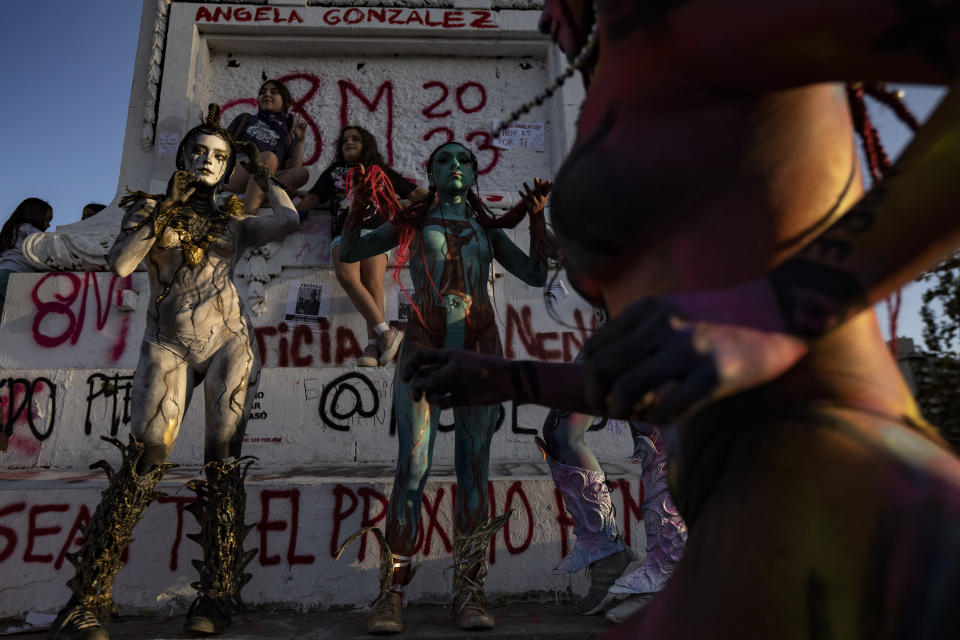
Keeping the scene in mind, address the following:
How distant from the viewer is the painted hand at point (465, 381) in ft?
3.89

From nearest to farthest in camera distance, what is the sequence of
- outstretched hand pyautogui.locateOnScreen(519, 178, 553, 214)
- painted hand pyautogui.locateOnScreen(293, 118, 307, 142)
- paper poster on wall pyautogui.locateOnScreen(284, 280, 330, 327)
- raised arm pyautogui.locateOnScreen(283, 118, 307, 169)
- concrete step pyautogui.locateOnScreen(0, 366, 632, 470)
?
outstretched hand pyautogui.locateOnScreen(519, 178, 553, 214)
concrete step pyautogui.locateOnScreen(0, 366, 632, 470)
paper poster on wall pyautogui.locateOnScreen(284, 280, 330, 327)
raised arm pyautogui.locateOnScreen(283, 118, 307, 169)
painted hand pyautogui.locateOnScreen(293, 118, 307, 142)

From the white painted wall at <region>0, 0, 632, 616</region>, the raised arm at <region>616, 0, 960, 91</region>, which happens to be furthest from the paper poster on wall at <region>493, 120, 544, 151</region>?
the raised arm at <region>616, 0, 960, 91</region>

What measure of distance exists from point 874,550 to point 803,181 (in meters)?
0.44

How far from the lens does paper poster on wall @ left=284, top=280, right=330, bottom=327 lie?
6.58 meters

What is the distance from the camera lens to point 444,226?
3943 mm

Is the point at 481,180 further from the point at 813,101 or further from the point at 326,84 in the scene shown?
the point at 813,101

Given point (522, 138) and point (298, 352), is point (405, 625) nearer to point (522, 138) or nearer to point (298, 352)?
point (298, 352)

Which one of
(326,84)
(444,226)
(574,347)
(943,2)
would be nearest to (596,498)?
(444,226)

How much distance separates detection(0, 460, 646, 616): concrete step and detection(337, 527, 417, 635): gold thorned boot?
1.89 ft

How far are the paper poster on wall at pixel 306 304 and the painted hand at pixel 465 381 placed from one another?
5.55 metres

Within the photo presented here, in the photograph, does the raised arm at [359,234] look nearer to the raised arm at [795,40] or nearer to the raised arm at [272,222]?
the raised arm at [272,222]

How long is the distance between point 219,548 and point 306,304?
11.4 ft

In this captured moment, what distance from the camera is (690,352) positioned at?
66 centimetres

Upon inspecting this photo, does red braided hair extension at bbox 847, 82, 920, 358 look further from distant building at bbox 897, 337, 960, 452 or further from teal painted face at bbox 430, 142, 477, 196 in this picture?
distant building at bbox 897, 337, 960, 452
